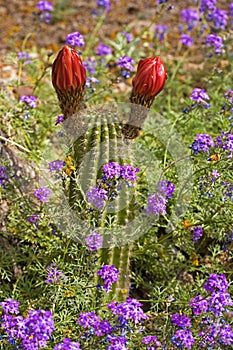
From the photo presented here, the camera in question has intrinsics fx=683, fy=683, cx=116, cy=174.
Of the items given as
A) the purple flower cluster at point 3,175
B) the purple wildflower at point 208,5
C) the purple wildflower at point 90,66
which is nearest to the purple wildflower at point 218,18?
the purple wildflower at point 208,5

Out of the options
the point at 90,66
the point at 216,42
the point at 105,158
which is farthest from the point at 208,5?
the point at 105,158

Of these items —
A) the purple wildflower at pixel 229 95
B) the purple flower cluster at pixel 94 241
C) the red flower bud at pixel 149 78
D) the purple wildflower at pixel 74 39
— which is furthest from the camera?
the purple wildflower at pixel 74 39

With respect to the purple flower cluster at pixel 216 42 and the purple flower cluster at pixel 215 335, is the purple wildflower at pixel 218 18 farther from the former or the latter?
the purple flower cluster at pixel 215 335

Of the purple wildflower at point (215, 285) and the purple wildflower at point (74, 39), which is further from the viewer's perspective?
the purple wildflower at point (74, 39)

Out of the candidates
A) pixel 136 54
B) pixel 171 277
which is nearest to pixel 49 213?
pixel 171 277

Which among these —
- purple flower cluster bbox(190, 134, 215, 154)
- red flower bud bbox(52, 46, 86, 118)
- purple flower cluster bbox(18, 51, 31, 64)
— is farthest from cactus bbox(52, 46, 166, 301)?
purple flower cluster bbox(18, 51, 31, 64)

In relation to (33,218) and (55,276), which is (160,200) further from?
(33,218)

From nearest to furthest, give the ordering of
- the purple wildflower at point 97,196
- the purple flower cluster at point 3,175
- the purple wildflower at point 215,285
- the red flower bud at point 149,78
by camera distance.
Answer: the purple wildflower at point 215,285
the purple wildflower at point 97,196
the red flower bud at point 149,78
the purple flower cluster at point 3,175
